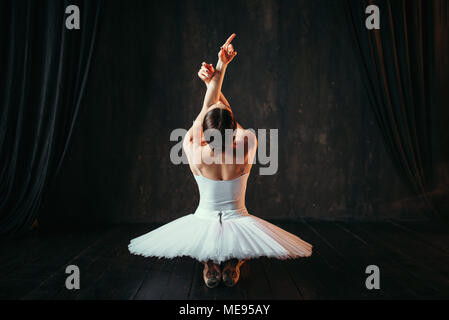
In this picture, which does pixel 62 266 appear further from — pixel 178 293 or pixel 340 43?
pixel 340 43

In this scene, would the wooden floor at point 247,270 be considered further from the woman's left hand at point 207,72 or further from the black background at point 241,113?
the woman's left hand at point 207,72

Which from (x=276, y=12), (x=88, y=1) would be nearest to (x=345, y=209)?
(x=276, y=12)

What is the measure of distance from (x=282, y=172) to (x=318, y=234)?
2.68ft

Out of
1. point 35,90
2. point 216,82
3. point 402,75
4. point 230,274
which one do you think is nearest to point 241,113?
point 402,75

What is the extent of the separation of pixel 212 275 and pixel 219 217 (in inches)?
13.6

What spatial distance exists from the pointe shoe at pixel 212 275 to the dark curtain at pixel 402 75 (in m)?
2.42

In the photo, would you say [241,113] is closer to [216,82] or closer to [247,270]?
[216,82]

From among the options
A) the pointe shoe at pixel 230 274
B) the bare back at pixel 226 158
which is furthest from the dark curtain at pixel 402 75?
the pointe shoe at pixel 230 274

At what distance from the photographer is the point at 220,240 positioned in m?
2.28

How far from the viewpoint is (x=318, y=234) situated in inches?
149

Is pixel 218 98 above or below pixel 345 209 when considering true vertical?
above

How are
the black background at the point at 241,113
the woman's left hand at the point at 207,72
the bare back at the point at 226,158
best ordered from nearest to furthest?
the bare back at the point at 226,158, the woman's left hand at the point at 207,72, the black background at the point at 241,113

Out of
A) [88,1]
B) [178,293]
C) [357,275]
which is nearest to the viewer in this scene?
[178,293]

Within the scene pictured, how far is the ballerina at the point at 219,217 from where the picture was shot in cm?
227
